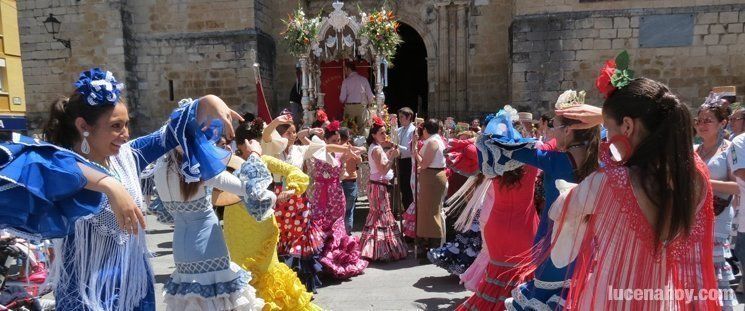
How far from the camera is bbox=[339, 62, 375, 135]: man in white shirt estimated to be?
34.3 feet

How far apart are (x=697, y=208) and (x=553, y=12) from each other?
36.9 ft

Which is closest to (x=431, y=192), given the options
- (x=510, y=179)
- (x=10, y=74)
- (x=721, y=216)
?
(x=510, y=179)

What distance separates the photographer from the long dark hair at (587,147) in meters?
2.79

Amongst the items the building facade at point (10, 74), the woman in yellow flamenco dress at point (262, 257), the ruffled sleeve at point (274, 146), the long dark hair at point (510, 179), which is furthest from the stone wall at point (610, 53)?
the building facade at point (10, 74)

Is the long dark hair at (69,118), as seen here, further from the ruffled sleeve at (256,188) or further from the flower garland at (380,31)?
the flower garland at (380,31)

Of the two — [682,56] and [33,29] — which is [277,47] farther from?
[682,56]

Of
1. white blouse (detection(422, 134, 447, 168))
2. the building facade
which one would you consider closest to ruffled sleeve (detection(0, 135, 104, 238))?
white blouse (detection(422, 134, 447, 168))

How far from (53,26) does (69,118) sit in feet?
45.6

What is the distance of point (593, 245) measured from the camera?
205 centimetres

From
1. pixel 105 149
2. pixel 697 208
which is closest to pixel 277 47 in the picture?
pixel 105 149

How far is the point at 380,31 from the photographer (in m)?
9.64

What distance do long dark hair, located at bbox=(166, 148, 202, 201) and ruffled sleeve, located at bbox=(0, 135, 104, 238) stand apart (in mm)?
1030

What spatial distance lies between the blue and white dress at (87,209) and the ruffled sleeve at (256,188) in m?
0.20

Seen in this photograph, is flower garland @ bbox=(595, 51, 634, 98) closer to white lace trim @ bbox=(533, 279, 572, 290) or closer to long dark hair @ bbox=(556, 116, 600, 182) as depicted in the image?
long dark hair @ bbox=(556, 116, 600, 182)
